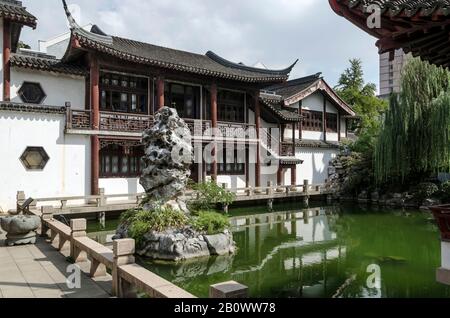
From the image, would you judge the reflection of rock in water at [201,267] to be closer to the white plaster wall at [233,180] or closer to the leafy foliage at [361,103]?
the white plaster wall at [233,180]

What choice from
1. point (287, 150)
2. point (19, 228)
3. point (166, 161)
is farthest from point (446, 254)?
point (287, 150)

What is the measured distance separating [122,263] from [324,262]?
4.95 meters

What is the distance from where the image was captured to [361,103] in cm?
2991

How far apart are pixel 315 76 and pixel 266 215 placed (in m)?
12.2

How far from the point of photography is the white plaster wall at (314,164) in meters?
22.2

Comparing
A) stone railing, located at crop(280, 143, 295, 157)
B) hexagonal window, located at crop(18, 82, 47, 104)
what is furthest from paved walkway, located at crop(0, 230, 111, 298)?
stone railing, located at crop(280, 143, 295, 157)

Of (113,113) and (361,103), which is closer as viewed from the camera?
(113,113)

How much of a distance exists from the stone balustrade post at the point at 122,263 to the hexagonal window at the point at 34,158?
947cm

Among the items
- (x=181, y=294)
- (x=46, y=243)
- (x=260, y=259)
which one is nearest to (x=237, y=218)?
(x=260, y=259)

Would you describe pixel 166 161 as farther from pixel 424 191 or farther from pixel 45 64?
pixel 424 191

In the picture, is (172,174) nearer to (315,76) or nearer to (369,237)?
(369,237)

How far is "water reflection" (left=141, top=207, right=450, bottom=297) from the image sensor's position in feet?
21.1

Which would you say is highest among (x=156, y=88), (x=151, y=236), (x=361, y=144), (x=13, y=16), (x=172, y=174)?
(x=13, y=16)
